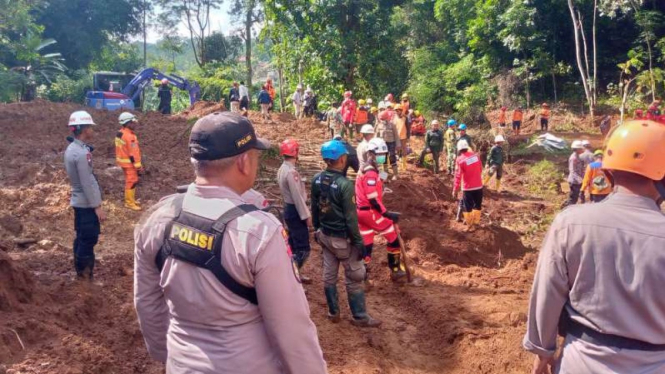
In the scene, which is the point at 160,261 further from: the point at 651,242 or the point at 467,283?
the point at 467,283

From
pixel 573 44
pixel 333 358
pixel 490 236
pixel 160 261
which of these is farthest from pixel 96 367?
pixel 573 44

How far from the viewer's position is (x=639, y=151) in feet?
8.13

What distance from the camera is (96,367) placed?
14.9 ft

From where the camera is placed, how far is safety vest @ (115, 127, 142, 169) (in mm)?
9703

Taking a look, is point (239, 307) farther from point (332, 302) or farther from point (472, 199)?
point (472, 199)

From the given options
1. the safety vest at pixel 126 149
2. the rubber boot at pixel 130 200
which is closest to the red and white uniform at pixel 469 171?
the safety vest at pixel 126 149

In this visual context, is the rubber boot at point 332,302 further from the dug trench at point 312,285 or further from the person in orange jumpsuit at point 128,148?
the person in orange jumpsuit at point 128,148

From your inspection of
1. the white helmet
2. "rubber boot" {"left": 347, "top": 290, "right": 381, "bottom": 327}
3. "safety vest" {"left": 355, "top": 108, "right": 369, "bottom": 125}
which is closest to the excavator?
"safety vest" {"left": 355, "top": 108, "right": 369, "bottom": 125}

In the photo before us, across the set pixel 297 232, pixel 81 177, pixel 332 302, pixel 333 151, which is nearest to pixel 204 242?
pixel 333 151

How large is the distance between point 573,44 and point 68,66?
2845 centimetres

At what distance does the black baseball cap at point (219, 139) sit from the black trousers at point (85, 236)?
14.7 ft

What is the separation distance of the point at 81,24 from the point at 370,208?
32566 millimetres

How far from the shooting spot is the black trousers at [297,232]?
6.75 m

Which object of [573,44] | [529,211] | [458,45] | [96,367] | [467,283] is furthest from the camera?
[458,45]
